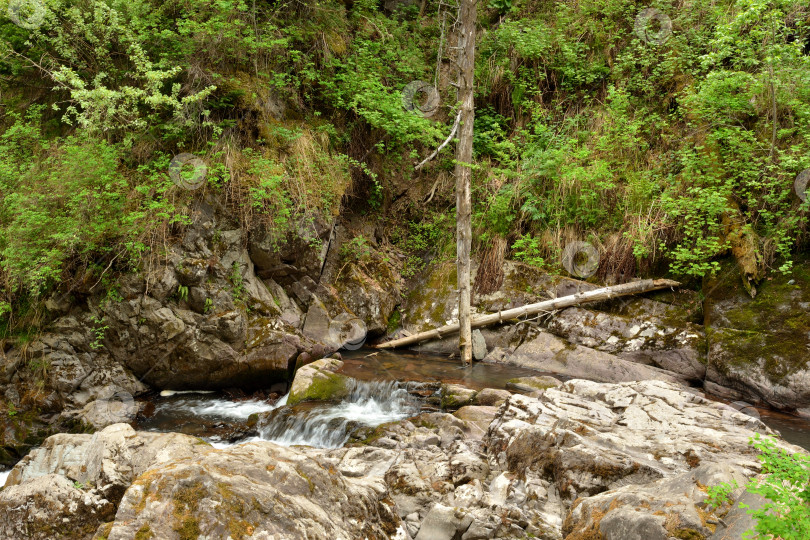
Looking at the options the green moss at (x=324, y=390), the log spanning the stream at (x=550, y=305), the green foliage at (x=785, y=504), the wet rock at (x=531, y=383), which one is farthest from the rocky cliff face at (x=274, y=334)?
the green foliage at (x=785, y=504)

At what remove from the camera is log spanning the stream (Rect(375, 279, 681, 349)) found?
8188 millimetres

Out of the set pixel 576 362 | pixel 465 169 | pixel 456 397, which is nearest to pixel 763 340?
pixel 576 362

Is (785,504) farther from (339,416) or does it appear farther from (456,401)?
(339,416)

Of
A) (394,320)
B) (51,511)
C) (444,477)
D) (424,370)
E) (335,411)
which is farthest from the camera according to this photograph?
(394,320)

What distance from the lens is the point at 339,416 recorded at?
6.34 metres

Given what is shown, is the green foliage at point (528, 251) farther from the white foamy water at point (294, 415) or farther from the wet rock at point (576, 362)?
the white foamy water at point (294, 415)

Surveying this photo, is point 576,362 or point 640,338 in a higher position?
point 640,338

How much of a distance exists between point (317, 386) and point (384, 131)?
243 inches

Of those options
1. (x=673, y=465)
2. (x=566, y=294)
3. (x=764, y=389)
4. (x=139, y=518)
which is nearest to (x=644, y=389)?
(x=673, y=465)

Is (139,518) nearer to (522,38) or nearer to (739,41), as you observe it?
(739,41)

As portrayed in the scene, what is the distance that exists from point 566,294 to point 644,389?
3.57 metres

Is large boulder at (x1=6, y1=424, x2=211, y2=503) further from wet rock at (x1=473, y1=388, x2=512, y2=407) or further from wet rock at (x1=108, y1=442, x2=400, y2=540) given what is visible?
wet rock at (x1=473, y1=388, x2=512, y2=407)

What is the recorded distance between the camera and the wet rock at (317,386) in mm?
6887

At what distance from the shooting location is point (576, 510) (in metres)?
3.29
